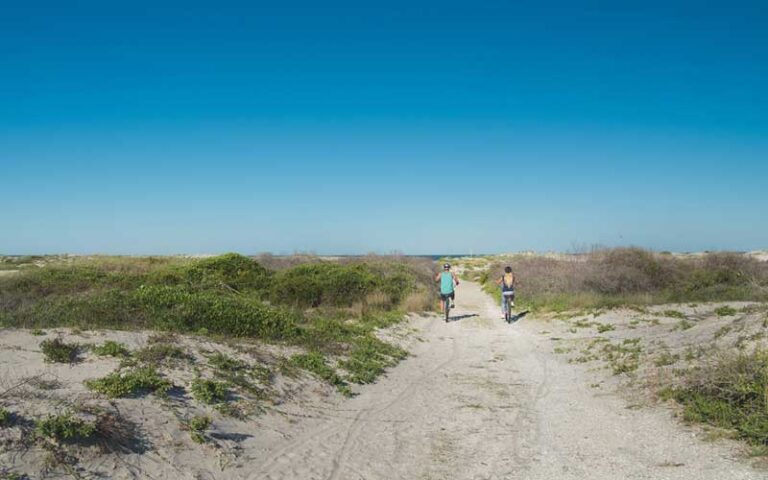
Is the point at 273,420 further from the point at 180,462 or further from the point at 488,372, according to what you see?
the point at 488,372

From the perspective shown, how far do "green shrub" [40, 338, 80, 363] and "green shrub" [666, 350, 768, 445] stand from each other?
915cm

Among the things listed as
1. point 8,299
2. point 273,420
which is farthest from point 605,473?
point 8,299

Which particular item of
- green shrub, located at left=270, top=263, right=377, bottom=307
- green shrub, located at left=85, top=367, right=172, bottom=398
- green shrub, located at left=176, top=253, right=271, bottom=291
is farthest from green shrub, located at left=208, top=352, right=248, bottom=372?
green shrub, located at left=176, top=253, right=271, bottom=291

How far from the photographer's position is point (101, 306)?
11398mm

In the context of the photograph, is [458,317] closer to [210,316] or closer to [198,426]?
[210,316]

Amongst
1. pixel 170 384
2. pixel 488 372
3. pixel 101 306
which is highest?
pixel 101 306

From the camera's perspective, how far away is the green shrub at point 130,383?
686 centimetres

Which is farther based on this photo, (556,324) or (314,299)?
(314,299)

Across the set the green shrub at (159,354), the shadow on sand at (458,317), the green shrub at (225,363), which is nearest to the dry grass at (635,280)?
the shadow on sand at (458,317)

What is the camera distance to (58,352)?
25.2 ft

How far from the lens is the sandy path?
6367 mm

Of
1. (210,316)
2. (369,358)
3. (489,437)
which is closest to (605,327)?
(369,358)

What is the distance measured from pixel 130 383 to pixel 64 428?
164cm

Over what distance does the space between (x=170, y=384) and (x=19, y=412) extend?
2139 mm
